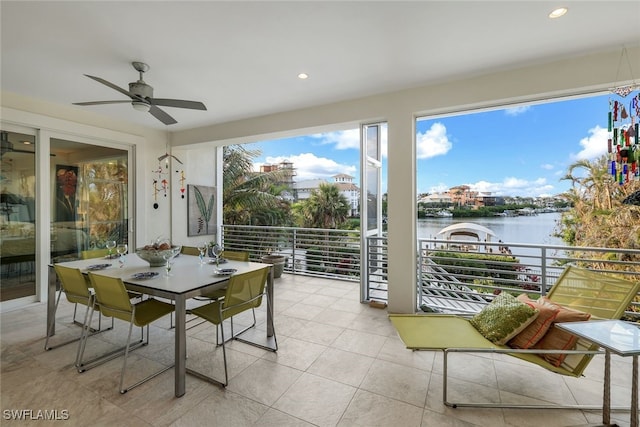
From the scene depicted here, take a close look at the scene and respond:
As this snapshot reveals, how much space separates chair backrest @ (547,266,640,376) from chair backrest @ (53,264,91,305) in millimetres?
3500

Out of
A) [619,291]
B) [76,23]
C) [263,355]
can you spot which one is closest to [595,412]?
[619,291]

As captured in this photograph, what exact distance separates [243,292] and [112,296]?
3.10ft

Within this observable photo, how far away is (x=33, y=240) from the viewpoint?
3.74 m

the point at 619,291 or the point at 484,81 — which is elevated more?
the point at 484,81

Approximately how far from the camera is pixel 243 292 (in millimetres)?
2307

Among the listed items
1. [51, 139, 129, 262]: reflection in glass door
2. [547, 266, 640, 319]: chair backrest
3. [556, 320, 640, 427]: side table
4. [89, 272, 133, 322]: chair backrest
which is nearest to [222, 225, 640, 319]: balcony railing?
[547, 266, 640, 319]: chair backrest

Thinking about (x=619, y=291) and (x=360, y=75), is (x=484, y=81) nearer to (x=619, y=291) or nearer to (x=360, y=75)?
(x=360, y=75)

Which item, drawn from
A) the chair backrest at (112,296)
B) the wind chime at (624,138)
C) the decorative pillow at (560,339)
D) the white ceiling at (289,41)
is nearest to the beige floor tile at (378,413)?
the decorative pillow at (560,339)

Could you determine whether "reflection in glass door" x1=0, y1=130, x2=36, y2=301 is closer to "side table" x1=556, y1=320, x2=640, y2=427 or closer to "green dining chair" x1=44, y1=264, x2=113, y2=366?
"green dining chair" x1=44, y1=264, x2=113, y2=366

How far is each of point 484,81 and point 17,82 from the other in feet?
16.7

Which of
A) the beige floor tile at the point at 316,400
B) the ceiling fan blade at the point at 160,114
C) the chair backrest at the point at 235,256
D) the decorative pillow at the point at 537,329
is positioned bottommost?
the beige floor tile at the point at 316,400

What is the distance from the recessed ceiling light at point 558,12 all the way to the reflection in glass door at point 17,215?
18.7 ft

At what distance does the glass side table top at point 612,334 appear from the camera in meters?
1.36

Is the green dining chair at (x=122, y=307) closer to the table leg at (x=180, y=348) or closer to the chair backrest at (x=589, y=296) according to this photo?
the table leg at (x=180, y=348)
